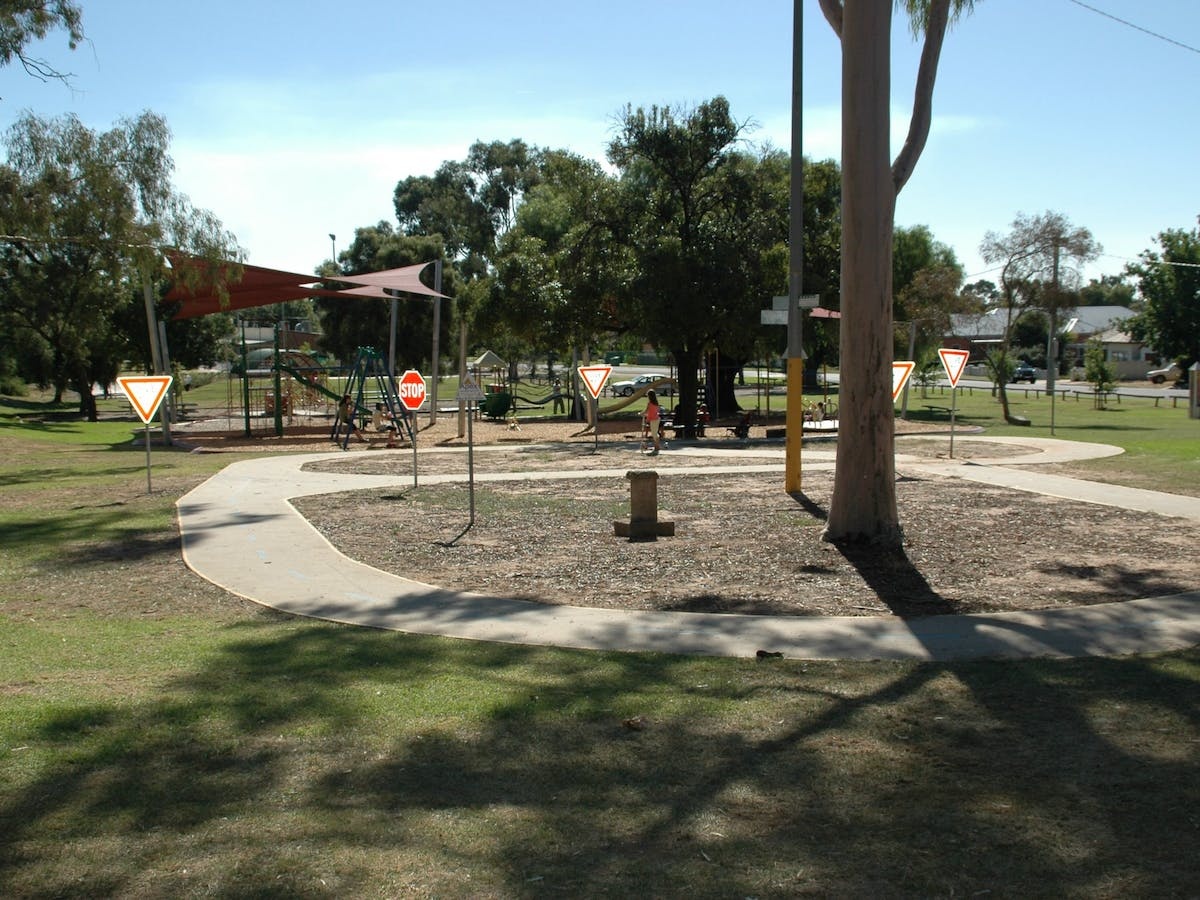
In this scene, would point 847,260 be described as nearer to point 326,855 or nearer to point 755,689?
point 755,689

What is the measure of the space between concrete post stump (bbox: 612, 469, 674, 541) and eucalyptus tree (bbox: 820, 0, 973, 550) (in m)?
2.07

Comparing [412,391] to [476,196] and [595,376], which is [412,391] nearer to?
[595,376]

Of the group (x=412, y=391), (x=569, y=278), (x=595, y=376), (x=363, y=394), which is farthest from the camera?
(x=363, y=394)

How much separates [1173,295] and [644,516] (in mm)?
65508

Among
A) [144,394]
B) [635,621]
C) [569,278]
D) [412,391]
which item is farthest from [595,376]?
[635,621]

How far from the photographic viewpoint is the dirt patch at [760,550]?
31.8 feet

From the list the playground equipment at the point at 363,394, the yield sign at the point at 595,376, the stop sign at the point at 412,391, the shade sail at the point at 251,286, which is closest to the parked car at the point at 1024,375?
the playground equipment at the point at 363,394

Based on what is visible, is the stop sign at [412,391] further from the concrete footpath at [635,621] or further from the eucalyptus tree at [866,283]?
the eucalyptus tree at [866,283]

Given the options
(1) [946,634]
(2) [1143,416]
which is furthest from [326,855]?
(2) [1143,416]

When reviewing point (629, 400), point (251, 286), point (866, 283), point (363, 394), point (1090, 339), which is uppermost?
point (1090, 339)

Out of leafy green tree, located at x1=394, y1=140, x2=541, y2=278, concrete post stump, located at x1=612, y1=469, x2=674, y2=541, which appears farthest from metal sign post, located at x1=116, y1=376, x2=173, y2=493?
leafy green tree, located at x1=394, y1=140, x2=541, y2=278

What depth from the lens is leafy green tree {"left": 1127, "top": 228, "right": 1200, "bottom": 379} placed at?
218 ft

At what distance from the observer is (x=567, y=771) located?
5285 mm

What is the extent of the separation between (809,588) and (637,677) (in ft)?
10.9
